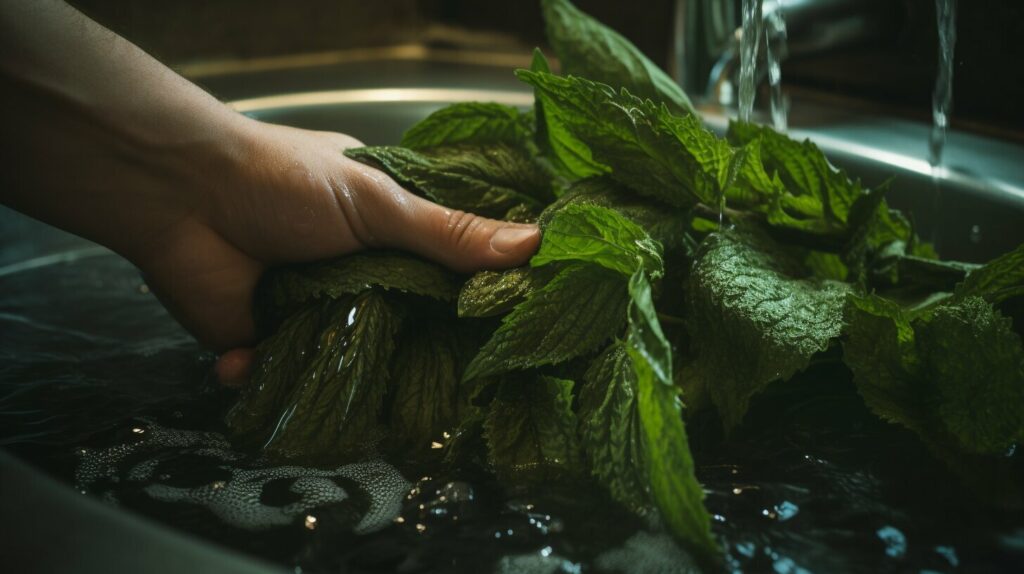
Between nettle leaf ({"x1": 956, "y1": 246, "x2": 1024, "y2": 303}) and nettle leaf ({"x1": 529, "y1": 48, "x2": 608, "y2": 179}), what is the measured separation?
0.26 meters

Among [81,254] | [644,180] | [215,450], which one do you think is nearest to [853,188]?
[644,180]

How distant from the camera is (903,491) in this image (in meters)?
0.49

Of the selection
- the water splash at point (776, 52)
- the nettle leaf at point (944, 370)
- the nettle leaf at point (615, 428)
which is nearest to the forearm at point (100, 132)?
the nettle leaf at point (615, 428)

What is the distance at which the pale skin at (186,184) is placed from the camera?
601mm

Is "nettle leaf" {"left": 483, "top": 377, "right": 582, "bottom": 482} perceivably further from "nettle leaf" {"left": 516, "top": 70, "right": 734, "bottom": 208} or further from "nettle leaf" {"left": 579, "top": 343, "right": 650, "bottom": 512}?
"nettle leaf" {"left": 516, "top": 70, "right": 734, "bottom": 208}

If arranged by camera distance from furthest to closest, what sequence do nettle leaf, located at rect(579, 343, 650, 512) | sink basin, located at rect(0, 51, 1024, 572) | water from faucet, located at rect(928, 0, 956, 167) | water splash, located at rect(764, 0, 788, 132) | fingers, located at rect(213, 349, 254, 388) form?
water splash, located at rect(764, 0, 788, 132) → water from faucet, located at rect(928, 0, 956, 167) → fingers, located at rect(213, 349, 254, 388) → nettle leaf, located at rect(579, 343, 650, 512) → sink basin, located at rect(0, 51, 1024, 572)

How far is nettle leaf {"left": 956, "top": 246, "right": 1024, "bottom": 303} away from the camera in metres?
0.55

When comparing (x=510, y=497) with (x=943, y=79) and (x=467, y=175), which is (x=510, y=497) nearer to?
(x=467, y=175)

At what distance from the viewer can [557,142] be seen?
653 mm

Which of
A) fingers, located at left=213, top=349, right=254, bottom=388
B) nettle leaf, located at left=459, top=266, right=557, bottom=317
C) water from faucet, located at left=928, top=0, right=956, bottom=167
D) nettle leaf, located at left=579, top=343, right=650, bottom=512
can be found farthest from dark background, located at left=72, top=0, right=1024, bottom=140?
nettle leaf, located at left=579, top=343, right=650, bottom=512

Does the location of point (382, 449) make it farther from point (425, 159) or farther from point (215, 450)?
point (425, 159)

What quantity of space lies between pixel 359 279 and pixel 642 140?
8.6 inches

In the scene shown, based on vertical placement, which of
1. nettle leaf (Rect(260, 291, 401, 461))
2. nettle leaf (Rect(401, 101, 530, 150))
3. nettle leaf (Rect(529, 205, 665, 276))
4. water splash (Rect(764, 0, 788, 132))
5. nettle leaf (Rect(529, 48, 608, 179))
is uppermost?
water splash (Rect(764, 0, 788, 132))

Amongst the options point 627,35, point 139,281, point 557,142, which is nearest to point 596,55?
point 557,142
